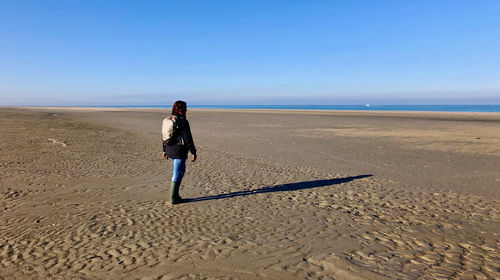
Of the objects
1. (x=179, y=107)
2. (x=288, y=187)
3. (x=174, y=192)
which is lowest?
(x=288, y=187)

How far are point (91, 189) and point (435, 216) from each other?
8.25 meters

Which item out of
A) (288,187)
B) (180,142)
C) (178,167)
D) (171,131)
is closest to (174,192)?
(178,167)

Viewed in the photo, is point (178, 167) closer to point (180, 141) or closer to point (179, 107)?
point (180, 141)

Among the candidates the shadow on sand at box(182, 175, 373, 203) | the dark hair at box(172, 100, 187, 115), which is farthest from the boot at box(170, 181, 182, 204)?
the dark hair at box(172, 100, 187, 115)

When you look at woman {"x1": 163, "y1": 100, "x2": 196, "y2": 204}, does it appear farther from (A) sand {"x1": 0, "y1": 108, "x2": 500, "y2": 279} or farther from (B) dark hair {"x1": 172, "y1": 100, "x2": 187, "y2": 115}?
(A) sand {"x1": 0, "y1": 108, "x2": 500, "y2": 279}

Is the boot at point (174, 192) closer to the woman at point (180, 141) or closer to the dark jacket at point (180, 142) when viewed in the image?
the woman at point (180, 141)

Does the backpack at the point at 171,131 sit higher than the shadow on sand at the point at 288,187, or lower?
higher

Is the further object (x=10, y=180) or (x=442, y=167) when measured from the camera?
(x=442, y=167)

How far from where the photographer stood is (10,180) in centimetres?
902

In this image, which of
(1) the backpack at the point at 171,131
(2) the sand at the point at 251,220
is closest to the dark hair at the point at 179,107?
(1) the backpack at the point at 171,131

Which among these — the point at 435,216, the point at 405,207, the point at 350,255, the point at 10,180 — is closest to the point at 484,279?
the point at 350,255

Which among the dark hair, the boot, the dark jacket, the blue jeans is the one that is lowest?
the boot

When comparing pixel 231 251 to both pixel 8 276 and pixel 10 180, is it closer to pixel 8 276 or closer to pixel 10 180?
pixel 8 276

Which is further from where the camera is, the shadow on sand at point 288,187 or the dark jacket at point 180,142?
the shadow on sand at point 288,187
